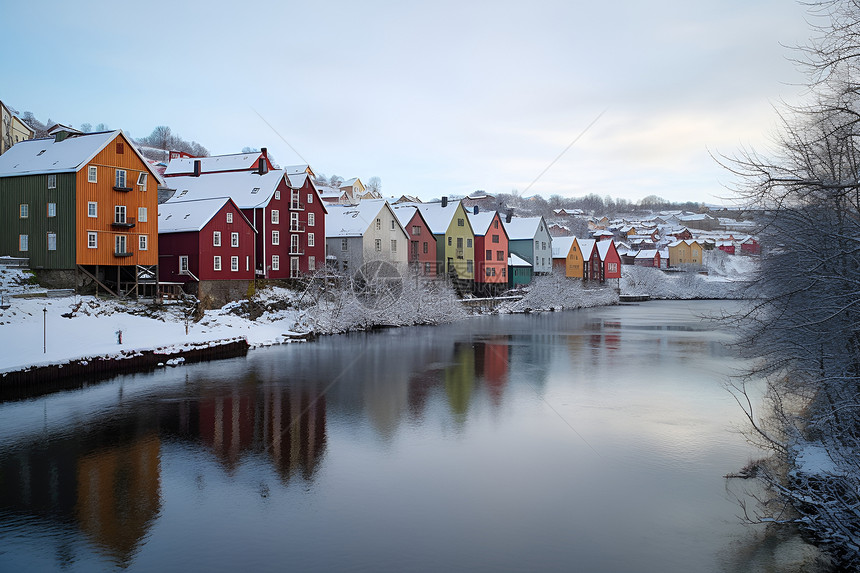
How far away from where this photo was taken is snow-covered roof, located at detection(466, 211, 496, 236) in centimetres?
6294

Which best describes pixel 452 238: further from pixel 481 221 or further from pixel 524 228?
pixel 524 228

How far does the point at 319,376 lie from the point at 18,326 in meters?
12.1

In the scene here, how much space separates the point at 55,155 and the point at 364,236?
2253 centimetres

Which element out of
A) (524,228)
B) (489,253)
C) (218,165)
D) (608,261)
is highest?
(218,165)

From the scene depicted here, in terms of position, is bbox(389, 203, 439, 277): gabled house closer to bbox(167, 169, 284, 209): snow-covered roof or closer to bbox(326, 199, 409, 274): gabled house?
bbox(326, 199, 409, 274): gabled house

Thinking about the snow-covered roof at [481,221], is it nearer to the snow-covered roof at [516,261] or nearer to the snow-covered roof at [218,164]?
the snow-covered roof at [516,261]

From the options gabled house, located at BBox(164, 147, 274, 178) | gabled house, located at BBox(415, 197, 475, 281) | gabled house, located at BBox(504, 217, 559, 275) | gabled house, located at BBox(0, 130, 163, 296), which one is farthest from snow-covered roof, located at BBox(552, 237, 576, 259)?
gabled house, located at BBox(0, 130, 163, 296)

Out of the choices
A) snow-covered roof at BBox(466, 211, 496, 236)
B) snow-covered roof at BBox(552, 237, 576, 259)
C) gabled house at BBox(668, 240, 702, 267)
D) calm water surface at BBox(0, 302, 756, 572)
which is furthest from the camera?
gabled house at BBox(668, 240, 702, 267)

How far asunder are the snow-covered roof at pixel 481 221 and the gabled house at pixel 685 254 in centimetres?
6150

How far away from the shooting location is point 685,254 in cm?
11294

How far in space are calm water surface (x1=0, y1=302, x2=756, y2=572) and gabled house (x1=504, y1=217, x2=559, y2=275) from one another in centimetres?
4618

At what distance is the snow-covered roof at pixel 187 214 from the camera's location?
36.3 metres

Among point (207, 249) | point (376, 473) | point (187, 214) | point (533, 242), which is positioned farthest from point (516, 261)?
point (376, 473)

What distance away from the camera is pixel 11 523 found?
10.2 meters
